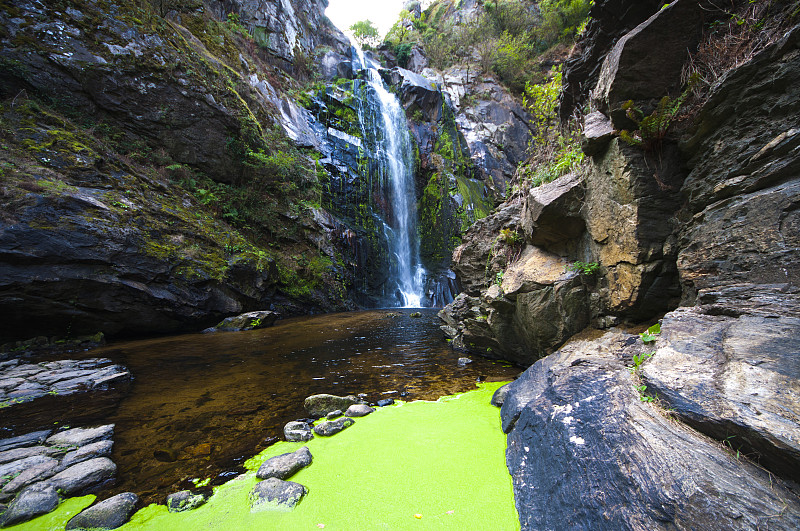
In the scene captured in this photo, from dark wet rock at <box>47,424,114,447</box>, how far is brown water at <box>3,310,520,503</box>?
4.4 inches

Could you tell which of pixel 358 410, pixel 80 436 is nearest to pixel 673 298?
pixel 358 410

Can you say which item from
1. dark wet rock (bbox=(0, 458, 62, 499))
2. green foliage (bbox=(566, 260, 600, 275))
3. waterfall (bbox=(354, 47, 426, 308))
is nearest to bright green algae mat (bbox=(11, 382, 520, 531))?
dark wet rock (bbox=(0, 458, 62, 499))

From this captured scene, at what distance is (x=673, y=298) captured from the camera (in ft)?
11.0

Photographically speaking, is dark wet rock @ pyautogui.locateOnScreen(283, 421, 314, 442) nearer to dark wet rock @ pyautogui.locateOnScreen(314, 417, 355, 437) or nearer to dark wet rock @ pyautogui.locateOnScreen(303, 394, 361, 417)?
dark wet rock @ pyautogui.locateOnScreen(314, 417, 355, 437)

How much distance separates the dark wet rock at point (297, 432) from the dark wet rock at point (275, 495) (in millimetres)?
770

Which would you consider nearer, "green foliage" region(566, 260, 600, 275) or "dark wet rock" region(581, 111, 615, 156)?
"dark wet rock" region(581, 111, 615, 156)

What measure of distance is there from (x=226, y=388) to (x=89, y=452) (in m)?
1.85

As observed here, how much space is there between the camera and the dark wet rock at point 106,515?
1.95 metres

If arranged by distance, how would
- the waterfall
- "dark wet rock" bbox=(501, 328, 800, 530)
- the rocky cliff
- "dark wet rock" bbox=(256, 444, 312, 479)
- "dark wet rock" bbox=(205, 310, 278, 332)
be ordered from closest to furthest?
"dark wet rock" bbox=(501, 328, 800, 530)
the rocky cliff
"dark wet rock" bbox=(256, 444, 312, 479)
"dark wet rock" bbox=(205, 310, 278, 332)
the waterfall

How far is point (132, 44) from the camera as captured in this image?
1049 centimetres

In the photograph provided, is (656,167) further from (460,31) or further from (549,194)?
(460,31)

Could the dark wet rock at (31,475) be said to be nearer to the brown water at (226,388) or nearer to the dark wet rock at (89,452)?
the dark wet rock at (89,452)

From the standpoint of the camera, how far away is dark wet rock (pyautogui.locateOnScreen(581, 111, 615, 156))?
3.82 m

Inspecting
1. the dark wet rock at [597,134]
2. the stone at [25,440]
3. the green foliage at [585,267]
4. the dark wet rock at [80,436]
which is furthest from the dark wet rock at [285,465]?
the dark wet rock at [597,134]
